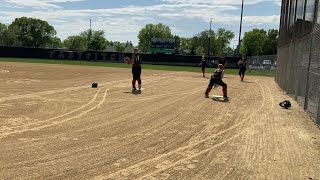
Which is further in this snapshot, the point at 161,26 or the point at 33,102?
the point at 161,26

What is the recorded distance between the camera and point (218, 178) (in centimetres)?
512

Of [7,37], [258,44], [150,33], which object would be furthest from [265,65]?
[150,33]

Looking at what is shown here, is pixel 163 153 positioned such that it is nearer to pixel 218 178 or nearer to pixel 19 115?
pixel 218 178

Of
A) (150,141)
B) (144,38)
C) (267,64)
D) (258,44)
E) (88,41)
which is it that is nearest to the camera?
(150,141)

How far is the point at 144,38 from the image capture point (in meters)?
130

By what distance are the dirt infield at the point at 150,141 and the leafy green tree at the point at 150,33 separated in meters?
117

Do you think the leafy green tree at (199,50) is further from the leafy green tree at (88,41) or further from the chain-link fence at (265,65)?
the chain-link fence at (265,65)

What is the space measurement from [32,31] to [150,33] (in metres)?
40.1

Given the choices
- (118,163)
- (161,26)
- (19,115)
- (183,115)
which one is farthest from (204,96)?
(161,26)

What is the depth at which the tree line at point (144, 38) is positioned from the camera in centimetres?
11025

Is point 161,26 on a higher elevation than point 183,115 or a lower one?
higher

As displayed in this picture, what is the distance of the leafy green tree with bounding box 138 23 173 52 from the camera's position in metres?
128

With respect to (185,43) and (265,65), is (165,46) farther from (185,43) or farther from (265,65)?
(185,43)

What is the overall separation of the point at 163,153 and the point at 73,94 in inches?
321
